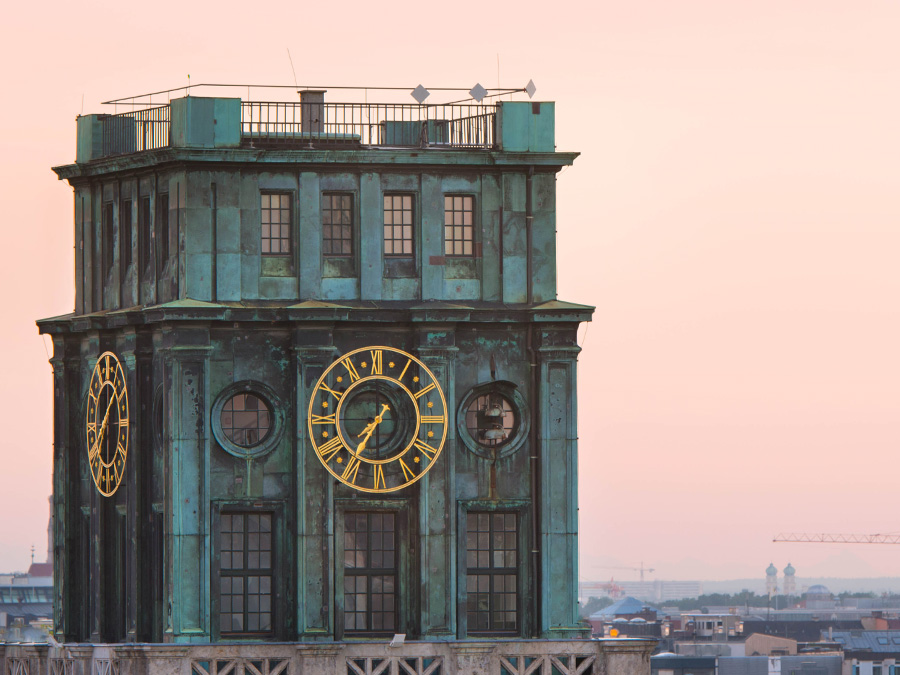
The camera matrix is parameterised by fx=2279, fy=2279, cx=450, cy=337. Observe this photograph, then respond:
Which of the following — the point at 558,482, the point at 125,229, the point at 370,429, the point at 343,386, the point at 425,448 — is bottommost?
the point at 558,482

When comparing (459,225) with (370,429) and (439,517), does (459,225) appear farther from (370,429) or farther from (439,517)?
(439,517)

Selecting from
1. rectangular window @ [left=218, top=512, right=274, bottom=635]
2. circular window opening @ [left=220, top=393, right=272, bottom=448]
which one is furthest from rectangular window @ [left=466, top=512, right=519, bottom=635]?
circular window opening @ [left=220, top=393, right=272, bottom=448]

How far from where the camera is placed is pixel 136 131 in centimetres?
6581

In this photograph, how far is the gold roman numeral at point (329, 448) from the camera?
61.2 meters

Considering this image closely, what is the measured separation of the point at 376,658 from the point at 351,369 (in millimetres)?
7917

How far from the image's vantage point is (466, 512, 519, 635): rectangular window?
61969 millimetres

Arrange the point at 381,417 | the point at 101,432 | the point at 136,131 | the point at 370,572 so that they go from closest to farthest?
1. the point at 370,572
2. the point at 381,417
3. the point at 101,432
4. the point at 136,131

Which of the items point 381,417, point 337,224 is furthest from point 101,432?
point 337,224

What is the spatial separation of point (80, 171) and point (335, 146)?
318 inches

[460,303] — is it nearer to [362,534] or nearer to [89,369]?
[362,534]

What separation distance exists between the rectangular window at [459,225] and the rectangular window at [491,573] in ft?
23.9

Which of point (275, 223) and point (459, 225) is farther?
point (459, 225)

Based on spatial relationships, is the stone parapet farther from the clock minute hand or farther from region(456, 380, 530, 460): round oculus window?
the clock minute hand

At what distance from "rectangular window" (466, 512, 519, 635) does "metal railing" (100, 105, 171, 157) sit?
541 inches
